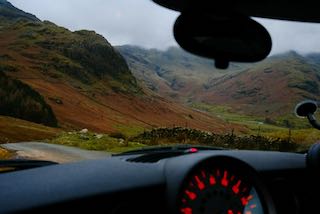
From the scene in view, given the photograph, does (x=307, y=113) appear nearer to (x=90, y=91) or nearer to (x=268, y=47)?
(x=268, y=47)

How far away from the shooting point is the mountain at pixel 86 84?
469 ft

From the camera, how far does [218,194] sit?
4121mm

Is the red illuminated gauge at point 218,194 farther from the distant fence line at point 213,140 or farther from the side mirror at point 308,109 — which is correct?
the distant fence line at point 213,140

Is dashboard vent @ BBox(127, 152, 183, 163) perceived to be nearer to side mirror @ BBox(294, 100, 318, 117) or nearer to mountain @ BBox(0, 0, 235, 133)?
side mirror @ BBox(294, 100, 318, 117)

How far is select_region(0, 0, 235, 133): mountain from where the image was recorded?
14293 cm

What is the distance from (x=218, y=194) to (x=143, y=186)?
0.57 metres

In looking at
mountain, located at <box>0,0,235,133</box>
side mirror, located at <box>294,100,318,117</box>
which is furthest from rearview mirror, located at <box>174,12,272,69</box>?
mountain, located at <box>0,0,235,133</box>

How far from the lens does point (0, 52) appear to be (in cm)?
17512

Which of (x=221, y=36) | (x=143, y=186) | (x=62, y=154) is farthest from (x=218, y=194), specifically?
(x=62, y=154)

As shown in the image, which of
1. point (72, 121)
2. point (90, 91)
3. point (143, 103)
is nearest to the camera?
point (72, 121)

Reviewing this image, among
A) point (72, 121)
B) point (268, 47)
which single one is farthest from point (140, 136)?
point (72, 121)

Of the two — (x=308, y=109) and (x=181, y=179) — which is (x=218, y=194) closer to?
(x=181, y=179)

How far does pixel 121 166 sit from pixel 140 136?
37.8 meters

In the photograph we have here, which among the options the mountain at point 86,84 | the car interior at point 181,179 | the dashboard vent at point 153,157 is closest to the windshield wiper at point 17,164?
the car interior at point 181,179
